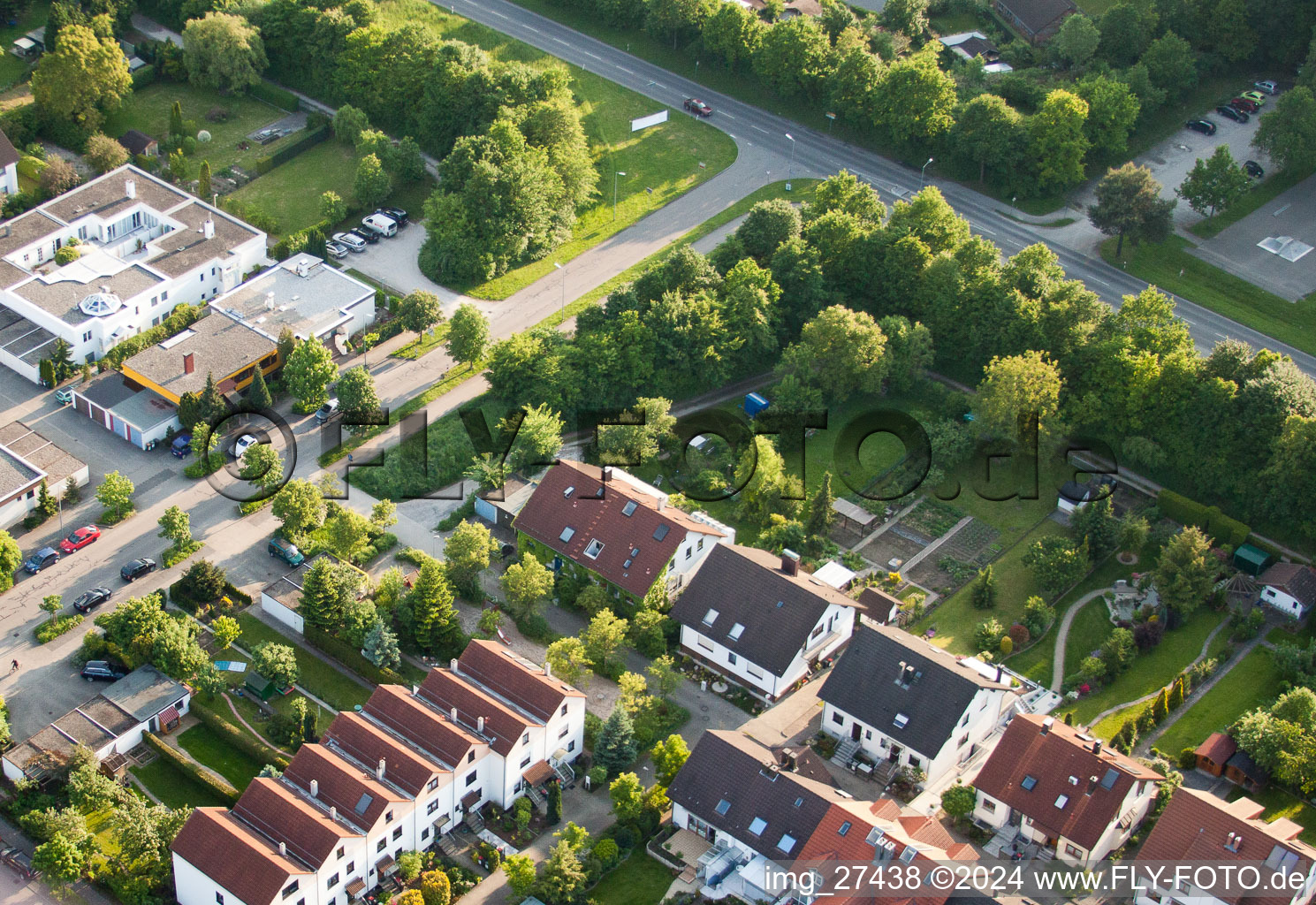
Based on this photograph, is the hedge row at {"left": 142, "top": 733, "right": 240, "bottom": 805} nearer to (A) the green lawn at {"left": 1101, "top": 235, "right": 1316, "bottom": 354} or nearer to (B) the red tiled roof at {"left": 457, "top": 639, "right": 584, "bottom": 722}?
(B) the red tiled roof at {"left": 457, "top": 639, "right": 584, "bottom": 722}

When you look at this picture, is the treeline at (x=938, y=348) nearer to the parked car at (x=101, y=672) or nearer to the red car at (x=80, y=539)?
the red car at (x=80, y=539)

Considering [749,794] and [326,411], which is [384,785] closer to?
[749,794]

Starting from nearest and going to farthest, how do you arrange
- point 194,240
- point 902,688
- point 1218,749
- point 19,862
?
point 19,862, point 902,688, point 1218,749, point 194,240

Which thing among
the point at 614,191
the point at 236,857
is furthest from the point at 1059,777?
the point at 614,191

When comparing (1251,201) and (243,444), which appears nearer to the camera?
A: (243,444)

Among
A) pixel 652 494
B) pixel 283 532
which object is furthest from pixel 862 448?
pixel 283 532
